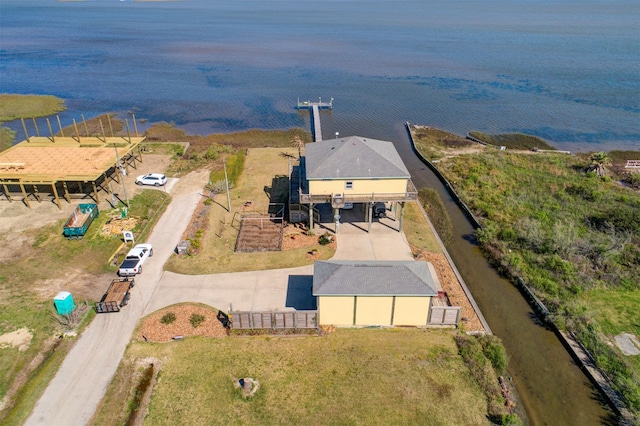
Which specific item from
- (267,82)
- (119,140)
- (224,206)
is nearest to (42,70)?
(267,82)

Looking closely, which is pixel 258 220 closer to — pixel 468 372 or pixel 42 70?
pixel 468 372

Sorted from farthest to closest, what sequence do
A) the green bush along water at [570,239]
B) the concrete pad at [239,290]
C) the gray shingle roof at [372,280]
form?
the concrete pad at [239,290] → the green bush along water at [570,239] → the gray shingle roof at [372,280]

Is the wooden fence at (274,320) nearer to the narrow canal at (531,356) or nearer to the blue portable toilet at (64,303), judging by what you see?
the blue portable toilet at (64,303)

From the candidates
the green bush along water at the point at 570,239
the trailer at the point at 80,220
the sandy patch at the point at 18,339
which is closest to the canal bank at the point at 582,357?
the green bush along water at the point at 570,239

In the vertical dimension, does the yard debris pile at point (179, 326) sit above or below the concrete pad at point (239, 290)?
below

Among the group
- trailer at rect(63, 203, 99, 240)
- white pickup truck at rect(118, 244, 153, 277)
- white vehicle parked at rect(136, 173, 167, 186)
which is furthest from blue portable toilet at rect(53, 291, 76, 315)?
white vehicle parked at rect(136, 173, 167, 186)

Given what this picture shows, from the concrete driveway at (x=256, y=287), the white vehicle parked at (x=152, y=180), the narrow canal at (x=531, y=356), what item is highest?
the white vehicle parked at (x=152, y=180)
